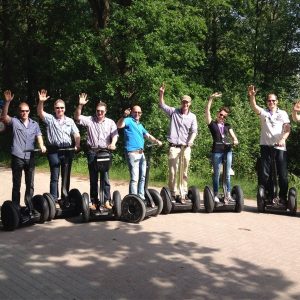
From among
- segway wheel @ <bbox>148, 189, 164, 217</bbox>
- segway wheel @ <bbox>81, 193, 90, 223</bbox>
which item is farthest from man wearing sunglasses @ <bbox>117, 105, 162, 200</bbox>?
segway wheel @ <bbox>81, 193, 90, 223</bbox>

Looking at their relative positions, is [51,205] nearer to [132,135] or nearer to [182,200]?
[132,135]

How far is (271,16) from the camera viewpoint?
30.9m

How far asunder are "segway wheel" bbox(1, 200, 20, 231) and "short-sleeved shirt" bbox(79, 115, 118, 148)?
169 centimetres

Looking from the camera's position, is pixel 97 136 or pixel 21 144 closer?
pixel 21 144

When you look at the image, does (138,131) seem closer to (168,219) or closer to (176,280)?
(168,219)

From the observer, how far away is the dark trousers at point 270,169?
8570mm

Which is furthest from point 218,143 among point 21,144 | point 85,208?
point 21,144

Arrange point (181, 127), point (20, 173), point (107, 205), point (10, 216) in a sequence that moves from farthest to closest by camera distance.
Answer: point (181, 127) < point (107, 205) < point (20, 173) < point (10, 216)

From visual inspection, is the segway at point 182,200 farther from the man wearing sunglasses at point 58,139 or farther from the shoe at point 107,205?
the man wearing sunglasses at point 58,139

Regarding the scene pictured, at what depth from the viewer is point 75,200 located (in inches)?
324

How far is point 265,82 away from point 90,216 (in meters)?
23.0

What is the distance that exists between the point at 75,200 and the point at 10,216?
1392 mm

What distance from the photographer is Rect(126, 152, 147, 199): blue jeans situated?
26.7 feet

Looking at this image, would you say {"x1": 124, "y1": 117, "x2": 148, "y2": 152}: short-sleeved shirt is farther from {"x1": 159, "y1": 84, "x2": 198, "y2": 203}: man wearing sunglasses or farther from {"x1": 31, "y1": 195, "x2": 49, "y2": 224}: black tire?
{"x1": 31, "y1": 195, "x2": 49, "y2": 224}: black tire
